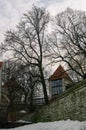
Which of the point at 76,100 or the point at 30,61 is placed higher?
the point at 30,61

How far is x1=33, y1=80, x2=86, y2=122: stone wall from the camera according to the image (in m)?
15.4

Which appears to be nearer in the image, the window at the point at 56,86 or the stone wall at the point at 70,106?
the stone wall at the point at 70,106

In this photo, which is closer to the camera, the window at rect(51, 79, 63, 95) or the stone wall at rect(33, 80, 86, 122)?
the stone wall at rect(33, 80, 86, 122)

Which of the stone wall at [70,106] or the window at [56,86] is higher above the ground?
the window at [56,86]

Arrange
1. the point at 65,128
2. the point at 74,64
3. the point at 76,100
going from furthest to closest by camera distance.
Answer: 1. the point at 74,64
2. the point at 76,100
3. the point at 65,128

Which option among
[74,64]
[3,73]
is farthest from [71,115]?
[3,73]

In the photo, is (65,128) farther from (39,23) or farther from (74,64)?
(39,23)

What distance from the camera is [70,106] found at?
685 inches

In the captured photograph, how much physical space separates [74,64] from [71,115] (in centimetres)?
1525

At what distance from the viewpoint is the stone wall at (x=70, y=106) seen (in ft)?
50.4

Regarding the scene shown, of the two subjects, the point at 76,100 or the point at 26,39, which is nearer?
the point at 76,100

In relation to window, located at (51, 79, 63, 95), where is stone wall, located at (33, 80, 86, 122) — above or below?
below

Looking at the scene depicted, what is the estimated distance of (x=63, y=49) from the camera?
33.0 metres

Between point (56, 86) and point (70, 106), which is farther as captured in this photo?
point (56, 86)
